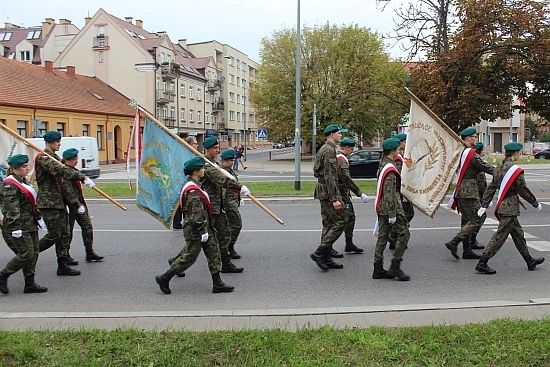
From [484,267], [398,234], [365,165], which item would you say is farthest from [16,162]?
[365,165]

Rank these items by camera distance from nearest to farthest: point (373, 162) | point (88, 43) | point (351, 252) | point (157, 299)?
point (157, 299)
point (351, 252)
point (373, 162)
point (88, 43)

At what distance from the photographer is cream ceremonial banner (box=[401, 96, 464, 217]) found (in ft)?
25.2

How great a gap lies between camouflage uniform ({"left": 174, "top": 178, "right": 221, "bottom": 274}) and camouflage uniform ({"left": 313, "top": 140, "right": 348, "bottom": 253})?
1746mm

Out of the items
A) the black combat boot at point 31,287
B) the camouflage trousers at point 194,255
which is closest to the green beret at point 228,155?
the camouflage trousers at point 194,255

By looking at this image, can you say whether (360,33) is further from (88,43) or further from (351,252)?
(351,252)

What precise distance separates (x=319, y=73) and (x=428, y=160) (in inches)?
1444

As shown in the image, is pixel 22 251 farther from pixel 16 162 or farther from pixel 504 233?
pixel 504 233

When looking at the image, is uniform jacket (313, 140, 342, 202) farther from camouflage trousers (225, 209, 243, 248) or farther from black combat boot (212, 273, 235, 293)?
black combat boot (212, 273, 235, 293)

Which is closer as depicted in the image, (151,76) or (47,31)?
(151,76)

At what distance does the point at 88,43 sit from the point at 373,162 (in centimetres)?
3705

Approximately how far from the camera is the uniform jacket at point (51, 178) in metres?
6.98

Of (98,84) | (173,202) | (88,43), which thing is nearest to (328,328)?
(173,202)

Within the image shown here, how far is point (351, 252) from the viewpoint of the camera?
8500 millimetres

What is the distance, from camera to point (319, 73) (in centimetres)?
4341
